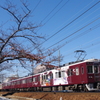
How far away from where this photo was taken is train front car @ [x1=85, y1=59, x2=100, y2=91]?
65.4 ft

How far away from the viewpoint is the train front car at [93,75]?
19.9 m

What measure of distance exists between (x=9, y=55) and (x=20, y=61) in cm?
A: 76

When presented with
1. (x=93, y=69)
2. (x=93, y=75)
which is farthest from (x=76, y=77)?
(x=93, y=69)

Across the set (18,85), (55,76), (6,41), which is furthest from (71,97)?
(18,85)

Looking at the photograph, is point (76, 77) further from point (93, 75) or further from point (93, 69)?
point (93, 69)

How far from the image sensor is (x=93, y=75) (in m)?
20.4

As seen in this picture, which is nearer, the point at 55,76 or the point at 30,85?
the point at 55,76

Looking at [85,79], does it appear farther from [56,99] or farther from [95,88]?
[56,99]

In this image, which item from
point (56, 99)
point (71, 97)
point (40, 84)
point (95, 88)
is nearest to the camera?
point (71, 97)

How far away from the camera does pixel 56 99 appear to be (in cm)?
1603

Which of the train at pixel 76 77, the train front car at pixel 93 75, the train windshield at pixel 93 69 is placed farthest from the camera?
the train windshield at pixel 93 69

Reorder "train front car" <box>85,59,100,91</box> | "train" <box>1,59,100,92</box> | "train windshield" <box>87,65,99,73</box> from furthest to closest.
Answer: "train windshield" <box>87,65,99,73</box> → "train" <box>1,59,100,92</box> → "train front car" <box>85,59,100,91</box>

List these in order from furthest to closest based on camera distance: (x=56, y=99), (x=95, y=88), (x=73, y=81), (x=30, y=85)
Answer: (x=30, y=85) < (x=73, y=81) < (x=95, y=88) < (x=56, y=99)

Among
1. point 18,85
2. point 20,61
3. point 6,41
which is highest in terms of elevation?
point 6,41
